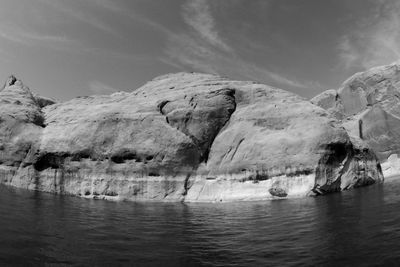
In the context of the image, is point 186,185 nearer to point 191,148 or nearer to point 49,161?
point 191,148

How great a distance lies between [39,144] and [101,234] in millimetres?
31508

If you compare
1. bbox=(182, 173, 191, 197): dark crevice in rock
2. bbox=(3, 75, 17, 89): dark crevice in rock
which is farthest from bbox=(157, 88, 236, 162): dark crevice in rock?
bbox=(3, 75, 17, 89): dark crevice in rock

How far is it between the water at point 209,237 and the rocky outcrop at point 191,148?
37.5ft

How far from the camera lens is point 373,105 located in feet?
317

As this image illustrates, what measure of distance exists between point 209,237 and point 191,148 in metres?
24.4

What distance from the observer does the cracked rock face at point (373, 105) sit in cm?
8356

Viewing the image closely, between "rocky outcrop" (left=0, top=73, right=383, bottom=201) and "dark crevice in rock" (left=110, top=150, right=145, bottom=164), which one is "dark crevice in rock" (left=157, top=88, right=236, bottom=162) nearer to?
"rocky outcrop" (left=0, top=73, right=383, bottom=201)

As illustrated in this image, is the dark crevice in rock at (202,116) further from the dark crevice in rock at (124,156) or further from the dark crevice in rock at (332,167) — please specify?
the dark crevice in rock at (332,167)

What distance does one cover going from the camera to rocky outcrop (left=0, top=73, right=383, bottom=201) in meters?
37.3

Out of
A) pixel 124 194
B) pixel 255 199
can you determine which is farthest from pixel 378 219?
pixel 124 194

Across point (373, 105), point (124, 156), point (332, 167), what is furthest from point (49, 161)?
point (373, 105)

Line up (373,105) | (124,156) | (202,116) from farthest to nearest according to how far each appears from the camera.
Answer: (373,105), (202,116), (124,156)

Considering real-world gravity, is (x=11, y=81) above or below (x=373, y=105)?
below

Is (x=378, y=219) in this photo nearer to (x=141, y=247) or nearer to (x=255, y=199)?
(x=141, y=247)
